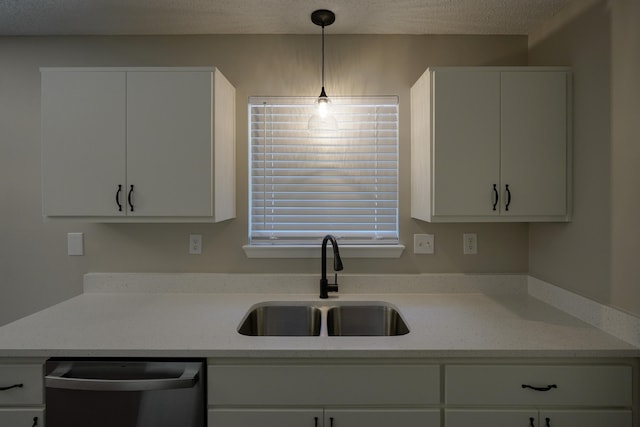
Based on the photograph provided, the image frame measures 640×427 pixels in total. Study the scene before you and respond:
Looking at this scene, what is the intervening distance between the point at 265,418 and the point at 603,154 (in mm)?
1716

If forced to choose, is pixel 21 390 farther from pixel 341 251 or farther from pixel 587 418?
pixel 587 418

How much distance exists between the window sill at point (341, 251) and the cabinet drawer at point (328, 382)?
798 mm

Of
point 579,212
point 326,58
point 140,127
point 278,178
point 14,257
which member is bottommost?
point 14,257

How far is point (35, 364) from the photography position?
1331 mm

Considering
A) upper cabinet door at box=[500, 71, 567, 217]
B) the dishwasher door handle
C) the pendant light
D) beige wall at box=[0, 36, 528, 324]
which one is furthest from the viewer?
beige wall at box=[0, 36, 528, 324]

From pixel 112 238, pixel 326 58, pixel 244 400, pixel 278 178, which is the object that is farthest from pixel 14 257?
pixel 326 58

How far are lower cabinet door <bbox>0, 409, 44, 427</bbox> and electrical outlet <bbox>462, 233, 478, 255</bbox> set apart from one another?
6.77 feet

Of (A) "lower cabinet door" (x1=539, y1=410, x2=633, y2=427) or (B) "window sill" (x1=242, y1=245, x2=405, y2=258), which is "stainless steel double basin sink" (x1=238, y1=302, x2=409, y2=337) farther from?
(A) "lower cabinet door" (x1=539, y1=410, x2=633, y2=427)

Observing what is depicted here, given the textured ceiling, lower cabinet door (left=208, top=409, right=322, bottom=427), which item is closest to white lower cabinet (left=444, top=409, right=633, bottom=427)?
lower cabinet door (left=208, top=409, right=322, bottom=427)

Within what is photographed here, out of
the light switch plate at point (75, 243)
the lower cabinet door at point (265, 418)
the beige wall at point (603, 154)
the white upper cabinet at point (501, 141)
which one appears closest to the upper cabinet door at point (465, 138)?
the white upper cabinet at point (501, 141)

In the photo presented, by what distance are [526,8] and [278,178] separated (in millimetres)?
1515

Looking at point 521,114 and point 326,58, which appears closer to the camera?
point 521,114

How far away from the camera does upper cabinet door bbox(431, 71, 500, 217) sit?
1.70 meters

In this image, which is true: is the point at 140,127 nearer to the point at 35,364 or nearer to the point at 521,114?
the point at 35,364
